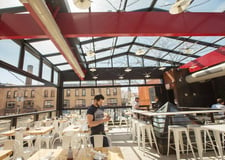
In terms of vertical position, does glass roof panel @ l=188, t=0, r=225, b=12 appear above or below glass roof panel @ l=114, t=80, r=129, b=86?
above

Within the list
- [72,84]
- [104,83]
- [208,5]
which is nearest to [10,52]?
[72,84]

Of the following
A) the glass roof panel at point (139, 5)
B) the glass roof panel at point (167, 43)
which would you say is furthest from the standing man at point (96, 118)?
the glass roof panel at point (167, 43)

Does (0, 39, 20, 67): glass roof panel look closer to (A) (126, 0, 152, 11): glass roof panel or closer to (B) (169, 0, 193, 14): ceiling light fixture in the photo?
(A) (126, 0, 152, 11): glass roof panel

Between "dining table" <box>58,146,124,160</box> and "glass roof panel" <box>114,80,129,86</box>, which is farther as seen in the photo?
"glass roof panel" <box>114,80,129,86</box>

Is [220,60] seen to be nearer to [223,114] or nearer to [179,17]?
[223,114]

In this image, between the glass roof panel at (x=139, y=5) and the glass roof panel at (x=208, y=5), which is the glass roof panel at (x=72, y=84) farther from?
the glass roof panel at (x=208, y=5)

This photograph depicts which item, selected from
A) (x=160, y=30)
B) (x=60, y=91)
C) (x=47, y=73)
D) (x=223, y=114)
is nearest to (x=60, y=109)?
(x=60, y=91)

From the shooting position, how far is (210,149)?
3.53m

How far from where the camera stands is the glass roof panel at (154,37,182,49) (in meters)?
6.33

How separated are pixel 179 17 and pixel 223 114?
3171 millimetres

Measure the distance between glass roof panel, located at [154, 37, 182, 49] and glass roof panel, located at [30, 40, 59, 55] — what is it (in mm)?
5127

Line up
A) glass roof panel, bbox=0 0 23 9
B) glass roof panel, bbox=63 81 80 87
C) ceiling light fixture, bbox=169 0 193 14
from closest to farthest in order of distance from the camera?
ceiling light fixture, bbox=169 0 193 14 < glass roof panel, bbox=0 0 23 9 < glass roof panel, bbox=63 81 80 87

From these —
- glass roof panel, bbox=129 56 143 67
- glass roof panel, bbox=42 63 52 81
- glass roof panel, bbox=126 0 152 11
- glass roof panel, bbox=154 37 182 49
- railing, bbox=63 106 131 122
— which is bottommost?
railing, bbox=63 106 131 122

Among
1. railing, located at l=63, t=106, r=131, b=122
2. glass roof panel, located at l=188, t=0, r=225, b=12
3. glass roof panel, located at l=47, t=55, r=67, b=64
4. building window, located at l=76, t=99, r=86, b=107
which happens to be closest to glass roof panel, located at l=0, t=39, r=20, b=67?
glass roof panel, located at l=47, t=55, r=67, b=64
